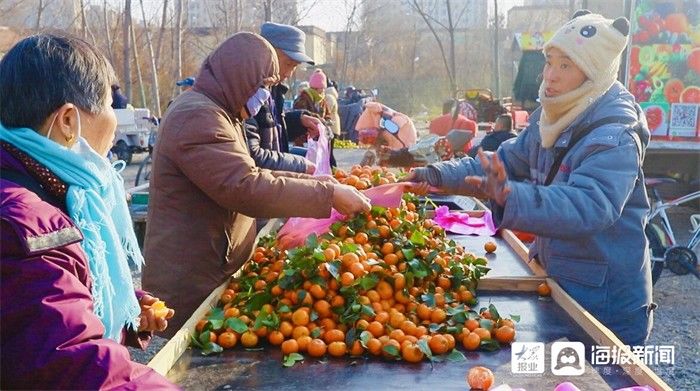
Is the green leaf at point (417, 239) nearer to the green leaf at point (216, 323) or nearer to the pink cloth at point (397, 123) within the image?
the green leaf at point (216, 323)

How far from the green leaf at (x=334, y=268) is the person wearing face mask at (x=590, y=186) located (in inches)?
21.6

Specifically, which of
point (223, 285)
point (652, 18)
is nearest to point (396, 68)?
point (652, 18)

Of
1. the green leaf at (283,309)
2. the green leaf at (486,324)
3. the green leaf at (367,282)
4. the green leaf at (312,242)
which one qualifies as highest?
the green leaf at (312,242)

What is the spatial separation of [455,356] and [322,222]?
105 cm

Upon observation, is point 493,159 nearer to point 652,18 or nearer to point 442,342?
point 442,342

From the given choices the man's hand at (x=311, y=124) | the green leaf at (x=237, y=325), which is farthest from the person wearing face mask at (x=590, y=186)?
the man's hand at (x=311, y=124)

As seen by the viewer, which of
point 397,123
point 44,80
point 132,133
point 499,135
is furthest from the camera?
point 132,133

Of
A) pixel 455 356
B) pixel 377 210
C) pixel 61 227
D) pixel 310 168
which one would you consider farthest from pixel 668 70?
pixel 61 227

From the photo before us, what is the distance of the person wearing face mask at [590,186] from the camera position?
225 centimetres

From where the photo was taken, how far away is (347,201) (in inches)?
108

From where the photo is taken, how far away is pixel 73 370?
117 cm

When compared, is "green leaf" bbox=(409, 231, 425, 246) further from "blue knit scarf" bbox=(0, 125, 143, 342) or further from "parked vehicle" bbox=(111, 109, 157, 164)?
"parked vehicle" bbox=(111, 109, 157, 164)

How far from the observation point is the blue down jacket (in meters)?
2.24

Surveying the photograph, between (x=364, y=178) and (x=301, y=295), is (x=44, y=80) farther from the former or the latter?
(x=364, y=178)
